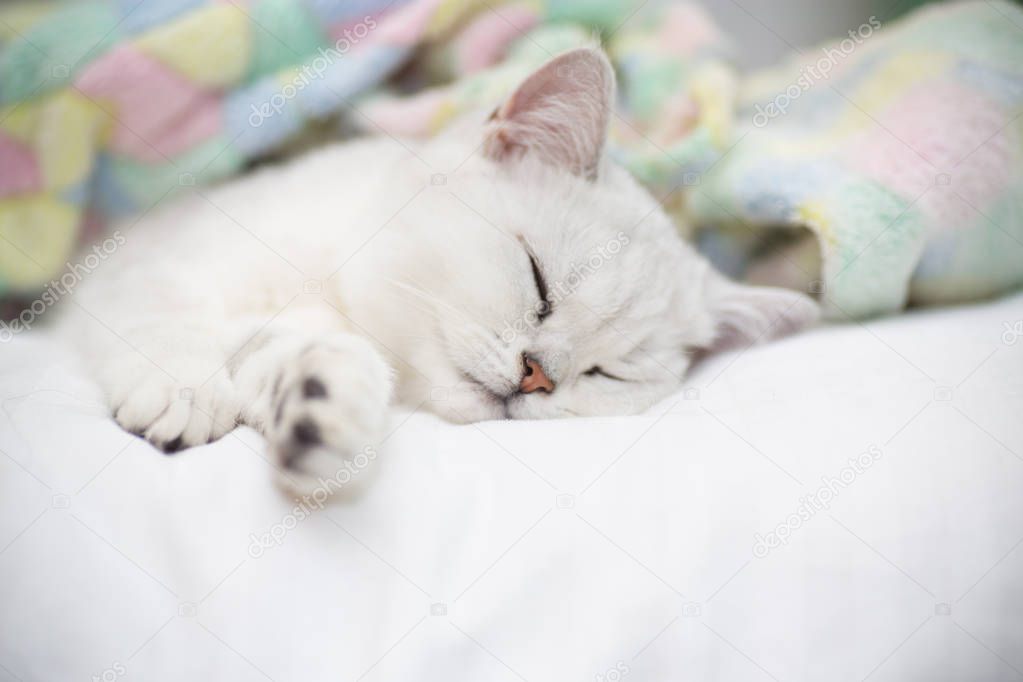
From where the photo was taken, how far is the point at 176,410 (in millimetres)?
1006

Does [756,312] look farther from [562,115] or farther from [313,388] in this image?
[313,388]

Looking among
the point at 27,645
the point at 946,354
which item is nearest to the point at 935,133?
the point at 946,354

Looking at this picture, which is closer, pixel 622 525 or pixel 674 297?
pixel 622 525

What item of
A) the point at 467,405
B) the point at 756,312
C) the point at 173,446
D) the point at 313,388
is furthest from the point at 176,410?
the point at 756,312

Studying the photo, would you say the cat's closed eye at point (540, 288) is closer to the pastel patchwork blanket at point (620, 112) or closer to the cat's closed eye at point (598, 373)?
the cat's closed eye at point (598, 373)

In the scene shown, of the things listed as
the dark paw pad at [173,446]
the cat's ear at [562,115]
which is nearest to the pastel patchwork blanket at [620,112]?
the cat's ear at [562,115]

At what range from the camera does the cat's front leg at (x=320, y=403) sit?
82 cm

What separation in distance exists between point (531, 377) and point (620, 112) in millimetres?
1060

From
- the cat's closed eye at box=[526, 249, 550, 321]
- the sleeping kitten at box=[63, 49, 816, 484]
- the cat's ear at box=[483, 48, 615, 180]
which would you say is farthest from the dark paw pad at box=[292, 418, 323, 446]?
the cat's ear at box=[483, 48, 615, 180]

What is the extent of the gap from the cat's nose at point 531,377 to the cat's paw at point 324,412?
287 mm

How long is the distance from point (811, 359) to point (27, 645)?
1.31 meters

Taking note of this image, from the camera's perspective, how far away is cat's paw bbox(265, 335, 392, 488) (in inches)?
32.1

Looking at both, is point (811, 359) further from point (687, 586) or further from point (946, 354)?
point (687, 586)

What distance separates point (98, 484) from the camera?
0.86m
